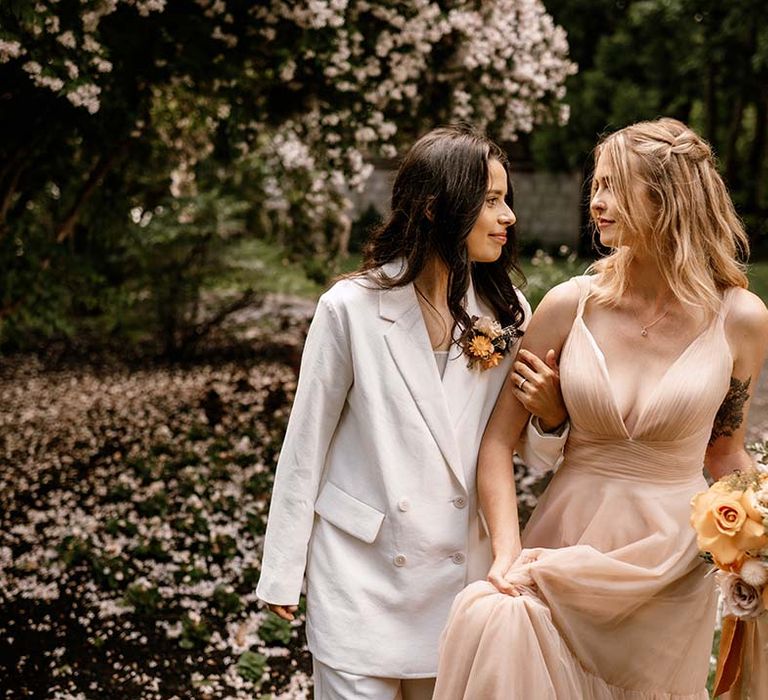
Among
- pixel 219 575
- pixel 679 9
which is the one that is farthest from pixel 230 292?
pixel 679 9

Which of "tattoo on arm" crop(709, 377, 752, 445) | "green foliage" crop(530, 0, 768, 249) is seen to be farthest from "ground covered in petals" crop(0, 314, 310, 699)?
"green foliage" crop(530, 0, 768, 249)

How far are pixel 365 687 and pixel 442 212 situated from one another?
1172 millimetres

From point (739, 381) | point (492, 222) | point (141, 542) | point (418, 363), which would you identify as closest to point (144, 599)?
point (141, 542)

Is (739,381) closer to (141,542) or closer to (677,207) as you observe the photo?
(677,207)

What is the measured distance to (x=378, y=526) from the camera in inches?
99.7

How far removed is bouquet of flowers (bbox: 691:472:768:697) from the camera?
2.14 m

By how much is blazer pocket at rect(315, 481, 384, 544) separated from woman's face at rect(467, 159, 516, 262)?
0.67m

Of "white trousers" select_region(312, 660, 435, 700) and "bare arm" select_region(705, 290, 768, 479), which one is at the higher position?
"bare arm" select_region(705, 290, 768, 479)

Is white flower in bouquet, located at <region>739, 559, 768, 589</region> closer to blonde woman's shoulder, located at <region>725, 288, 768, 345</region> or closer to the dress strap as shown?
blonde woman's shoulder, located at <region>725, 288, 768, 345</region>

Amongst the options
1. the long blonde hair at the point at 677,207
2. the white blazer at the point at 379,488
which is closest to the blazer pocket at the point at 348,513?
the white blazer at the point at 379,488

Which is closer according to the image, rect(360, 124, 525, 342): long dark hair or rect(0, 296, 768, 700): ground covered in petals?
rect(360, 124, 525, 342): long dark hair

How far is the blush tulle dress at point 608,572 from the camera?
228 centimetres

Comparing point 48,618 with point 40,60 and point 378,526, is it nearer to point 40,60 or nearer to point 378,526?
point 40,60

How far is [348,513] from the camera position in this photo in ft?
8.46
